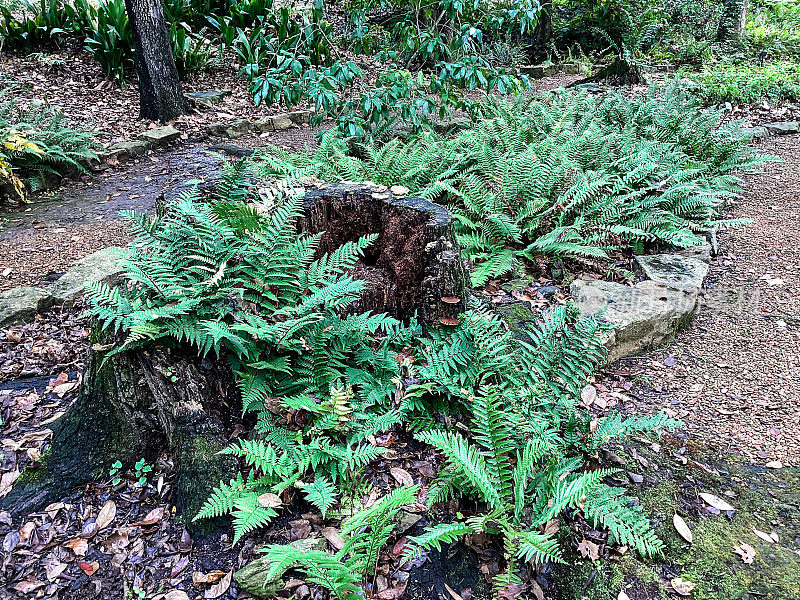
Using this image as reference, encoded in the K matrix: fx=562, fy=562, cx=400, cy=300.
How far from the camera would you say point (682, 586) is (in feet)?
7.12

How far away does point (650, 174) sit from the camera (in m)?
5.10

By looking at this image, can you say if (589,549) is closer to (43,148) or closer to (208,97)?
(43,148)

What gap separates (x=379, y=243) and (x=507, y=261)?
1.23 metres

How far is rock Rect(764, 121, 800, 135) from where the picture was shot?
24.2 feet

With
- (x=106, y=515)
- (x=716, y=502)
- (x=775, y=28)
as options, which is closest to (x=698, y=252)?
(x=716, y=502)

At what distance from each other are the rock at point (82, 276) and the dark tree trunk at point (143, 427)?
139 cm

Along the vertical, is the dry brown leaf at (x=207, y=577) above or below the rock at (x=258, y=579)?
below

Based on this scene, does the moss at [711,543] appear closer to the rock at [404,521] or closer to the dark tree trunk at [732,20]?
the rock at [404,521]

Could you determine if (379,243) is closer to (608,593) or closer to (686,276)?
(608,593)

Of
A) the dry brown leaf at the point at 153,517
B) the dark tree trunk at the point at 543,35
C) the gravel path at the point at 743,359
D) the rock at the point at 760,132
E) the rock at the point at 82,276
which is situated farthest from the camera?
the dark tree trunk at the point at 543,35

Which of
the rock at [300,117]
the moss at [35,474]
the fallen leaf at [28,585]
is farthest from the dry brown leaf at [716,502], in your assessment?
the rock at [300,117]

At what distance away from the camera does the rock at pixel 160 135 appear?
22.3ft

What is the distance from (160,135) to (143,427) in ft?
17.8

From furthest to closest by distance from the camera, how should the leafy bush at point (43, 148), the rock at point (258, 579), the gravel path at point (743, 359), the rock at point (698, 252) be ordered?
the leafy bush at point (43, 148) < the rock at point (698, 252) < the gravel path at point (743, 359) < the rock at point (258, 579)
